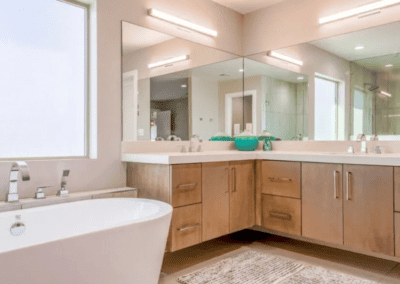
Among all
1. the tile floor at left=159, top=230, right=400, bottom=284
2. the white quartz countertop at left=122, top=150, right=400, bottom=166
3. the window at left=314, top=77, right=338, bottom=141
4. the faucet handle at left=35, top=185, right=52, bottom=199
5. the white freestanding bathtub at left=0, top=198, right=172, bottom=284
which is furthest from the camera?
the window at left=314, top=77, right=338, bottom=141

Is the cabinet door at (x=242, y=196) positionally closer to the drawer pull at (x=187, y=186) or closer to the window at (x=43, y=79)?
the drawer pull at (x=187, y=186)

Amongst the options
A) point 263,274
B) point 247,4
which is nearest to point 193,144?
point 263,274

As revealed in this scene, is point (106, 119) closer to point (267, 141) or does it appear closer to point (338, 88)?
point (267, 141)

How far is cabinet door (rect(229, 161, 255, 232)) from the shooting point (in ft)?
8.48

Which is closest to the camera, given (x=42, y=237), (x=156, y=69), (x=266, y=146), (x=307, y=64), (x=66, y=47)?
(x=42, y=237)

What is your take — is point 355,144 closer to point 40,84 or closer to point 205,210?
point 205,210

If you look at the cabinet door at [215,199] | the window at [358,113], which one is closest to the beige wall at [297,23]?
the window at [358,113]

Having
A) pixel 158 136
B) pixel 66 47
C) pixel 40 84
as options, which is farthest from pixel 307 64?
pixel 40 84

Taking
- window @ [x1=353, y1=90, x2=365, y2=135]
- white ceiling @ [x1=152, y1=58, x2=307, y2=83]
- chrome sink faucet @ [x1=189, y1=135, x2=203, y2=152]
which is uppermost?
white ceiling @ [x1=152, y1=58, x2=307, y2=83]

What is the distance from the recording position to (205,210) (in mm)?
2361

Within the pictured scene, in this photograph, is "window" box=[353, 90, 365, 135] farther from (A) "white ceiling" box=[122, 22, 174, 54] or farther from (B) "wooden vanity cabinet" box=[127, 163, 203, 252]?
(A) "white ceiling" box=[122, 22, 174, 54]

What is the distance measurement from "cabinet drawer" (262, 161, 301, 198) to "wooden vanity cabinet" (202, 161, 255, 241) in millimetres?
124

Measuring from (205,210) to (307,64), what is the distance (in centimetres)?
173

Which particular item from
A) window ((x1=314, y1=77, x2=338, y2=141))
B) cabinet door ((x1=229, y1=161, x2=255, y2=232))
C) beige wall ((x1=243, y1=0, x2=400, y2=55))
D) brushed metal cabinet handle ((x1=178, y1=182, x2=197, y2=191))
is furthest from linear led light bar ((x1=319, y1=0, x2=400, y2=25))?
brushed metal cabinet handle ((x1=178, y1=182, x2=197, y2=191))
